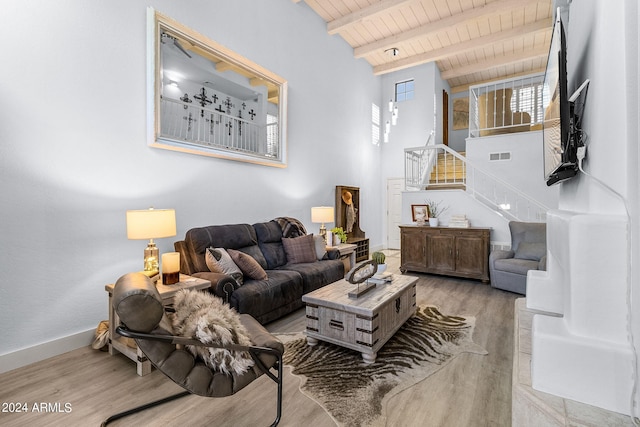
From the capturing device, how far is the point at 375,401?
6.18 feet

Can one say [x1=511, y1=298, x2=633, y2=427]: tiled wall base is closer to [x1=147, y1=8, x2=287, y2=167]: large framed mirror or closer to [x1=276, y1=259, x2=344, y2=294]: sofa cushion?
[x1=276, y1=259, x2=344, y2=294]: sofa cushion

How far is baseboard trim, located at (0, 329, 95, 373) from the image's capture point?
226 cm

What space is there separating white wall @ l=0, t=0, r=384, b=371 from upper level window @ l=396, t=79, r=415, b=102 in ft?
17.0

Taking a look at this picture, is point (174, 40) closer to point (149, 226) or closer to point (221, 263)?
point (149, 226)

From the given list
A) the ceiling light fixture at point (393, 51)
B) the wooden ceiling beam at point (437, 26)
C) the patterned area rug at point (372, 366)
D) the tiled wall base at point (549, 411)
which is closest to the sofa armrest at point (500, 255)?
the patterned area rug at point (372, 366)

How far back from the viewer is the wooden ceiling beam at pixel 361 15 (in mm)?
5094

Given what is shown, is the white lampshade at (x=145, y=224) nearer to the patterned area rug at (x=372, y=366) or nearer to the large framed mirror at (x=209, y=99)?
the large framed mirror at (x=209, y=99)

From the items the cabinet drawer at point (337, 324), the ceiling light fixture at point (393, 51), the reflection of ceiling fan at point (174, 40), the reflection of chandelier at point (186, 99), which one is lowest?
the cabinet drawer at point (337, 324)

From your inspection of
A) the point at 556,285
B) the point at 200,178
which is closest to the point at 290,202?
the point at 200,178

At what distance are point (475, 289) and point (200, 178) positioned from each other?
411 centimetres

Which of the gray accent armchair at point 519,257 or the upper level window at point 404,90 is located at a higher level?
the upper level window at point 404,90

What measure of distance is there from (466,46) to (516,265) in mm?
5183

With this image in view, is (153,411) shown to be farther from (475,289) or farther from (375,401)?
(475,289)

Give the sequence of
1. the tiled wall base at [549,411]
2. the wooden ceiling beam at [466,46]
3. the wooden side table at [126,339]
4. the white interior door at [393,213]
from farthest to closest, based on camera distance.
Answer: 1. the white interior door at [393,213]
2. the wooden ceiling beam at [466,46]
3. the wooden side table at [126,339]
4. the tiled wall base at [549,411]
